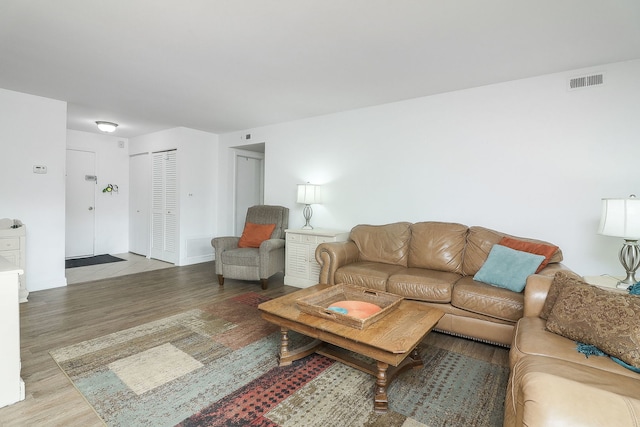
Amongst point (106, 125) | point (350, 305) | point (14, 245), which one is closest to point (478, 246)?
point (350, 305)

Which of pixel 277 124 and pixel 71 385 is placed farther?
pixel 277 124

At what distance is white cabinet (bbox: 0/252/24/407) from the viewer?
66.6 inches

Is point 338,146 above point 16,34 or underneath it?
underneath

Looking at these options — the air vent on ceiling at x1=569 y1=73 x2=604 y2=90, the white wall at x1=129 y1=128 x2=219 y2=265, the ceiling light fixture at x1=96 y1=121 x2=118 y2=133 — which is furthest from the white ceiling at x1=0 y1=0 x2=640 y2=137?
the white wall at x1=129 y1=128 x2=219 y2=265

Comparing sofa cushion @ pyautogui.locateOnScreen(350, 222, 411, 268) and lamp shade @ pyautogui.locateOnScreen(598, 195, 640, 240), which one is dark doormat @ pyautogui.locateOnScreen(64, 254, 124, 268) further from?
lamp shade @ pyautogui.locateOnScreen(598, 195, 640, 240)

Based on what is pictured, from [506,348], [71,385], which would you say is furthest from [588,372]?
[71,385]

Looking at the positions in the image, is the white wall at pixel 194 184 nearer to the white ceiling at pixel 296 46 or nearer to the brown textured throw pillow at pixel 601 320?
the white ceiling at pixel 296 46

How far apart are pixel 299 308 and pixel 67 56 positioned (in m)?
2.98

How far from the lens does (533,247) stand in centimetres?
271

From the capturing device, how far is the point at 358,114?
163 inches

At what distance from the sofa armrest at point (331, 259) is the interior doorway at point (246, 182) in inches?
123

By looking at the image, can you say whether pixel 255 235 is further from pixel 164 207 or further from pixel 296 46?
pixel 296 46

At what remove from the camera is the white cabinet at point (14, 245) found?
3.34 m

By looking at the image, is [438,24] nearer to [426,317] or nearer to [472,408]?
[426,317]
